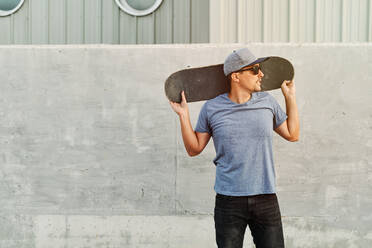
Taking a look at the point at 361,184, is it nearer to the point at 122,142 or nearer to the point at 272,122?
the point at 272,122

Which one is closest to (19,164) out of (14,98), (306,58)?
(14,98)

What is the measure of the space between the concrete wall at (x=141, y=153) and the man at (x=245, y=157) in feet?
4.57

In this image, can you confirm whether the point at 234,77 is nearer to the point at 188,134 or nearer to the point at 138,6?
the point at 188,134

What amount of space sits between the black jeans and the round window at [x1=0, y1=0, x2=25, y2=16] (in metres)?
4.23

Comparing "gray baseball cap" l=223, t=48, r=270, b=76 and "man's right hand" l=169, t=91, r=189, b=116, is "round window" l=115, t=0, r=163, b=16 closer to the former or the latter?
"man's right hand" l=169, t=91, r=189, b=116

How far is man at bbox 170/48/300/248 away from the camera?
275 cm

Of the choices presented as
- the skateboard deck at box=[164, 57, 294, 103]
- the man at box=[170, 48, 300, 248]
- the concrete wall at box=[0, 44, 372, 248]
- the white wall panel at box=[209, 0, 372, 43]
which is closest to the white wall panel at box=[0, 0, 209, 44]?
the white wall panel at box=[209, 0, 372, 43]

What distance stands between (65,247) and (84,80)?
1.70 meters

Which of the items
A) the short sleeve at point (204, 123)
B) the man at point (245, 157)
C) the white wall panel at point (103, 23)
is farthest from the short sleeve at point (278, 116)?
the white wall panel at point (103, 23)

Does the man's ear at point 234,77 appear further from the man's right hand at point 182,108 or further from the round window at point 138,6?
the round window at point 138,6

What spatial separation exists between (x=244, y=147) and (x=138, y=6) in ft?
11.0

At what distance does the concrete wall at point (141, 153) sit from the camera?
4.25 metres

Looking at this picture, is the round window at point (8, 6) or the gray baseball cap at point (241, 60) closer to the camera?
the gray baseball cap at point (241, 60)

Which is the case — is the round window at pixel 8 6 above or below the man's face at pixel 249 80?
above
